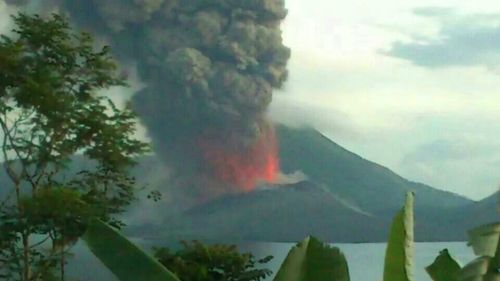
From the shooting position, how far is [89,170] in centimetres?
1081

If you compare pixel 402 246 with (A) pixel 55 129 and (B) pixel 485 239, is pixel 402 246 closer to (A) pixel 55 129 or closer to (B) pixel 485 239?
(B) pixel 485 239

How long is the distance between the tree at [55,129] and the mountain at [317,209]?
3736cm

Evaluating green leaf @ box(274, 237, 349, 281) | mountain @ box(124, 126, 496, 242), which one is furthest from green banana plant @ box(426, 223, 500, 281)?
mountain @ box(124, 126, 496, 242)

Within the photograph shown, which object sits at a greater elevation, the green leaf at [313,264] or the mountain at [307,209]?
the mountain at [307,209]

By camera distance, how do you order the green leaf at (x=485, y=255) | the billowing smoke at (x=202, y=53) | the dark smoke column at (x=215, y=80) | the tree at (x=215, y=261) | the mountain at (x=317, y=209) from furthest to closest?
the mountain at (x=317, y=209) < the dark smoke column at (x=215, y=80) < the billowing smoke at (x=202, y=53) < the tree at (x=215, y=261) < the green leaf at (x=485, y=255)

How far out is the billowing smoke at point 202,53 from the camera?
1257 inches

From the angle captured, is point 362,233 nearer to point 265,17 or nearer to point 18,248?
point 265,17

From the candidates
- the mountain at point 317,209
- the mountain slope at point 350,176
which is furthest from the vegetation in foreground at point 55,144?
the mountain slope at point 350,176

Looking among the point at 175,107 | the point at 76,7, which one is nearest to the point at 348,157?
the point at 175,107

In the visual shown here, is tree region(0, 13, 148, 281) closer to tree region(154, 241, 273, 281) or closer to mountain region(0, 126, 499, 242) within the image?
tree region(154, 241, 273, 281)

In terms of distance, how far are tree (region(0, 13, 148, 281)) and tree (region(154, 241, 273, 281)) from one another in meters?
1.57

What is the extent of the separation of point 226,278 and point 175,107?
3602 centimetres

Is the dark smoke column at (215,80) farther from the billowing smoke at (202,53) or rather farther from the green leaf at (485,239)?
the green leaf at (485,239)

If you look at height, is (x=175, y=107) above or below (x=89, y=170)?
above
